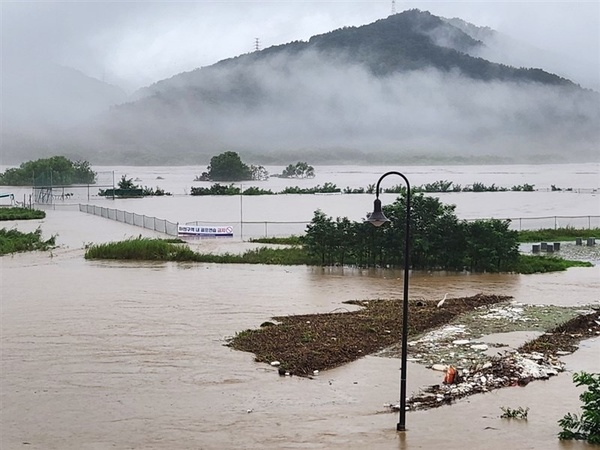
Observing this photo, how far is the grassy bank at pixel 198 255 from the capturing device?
2725 cm

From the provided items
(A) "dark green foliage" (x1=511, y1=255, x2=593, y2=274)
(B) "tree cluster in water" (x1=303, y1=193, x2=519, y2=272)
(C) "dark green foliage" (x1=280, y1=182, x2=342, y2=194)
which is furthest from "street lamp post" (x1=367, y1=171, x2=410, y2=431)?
(C) "dark green foliage" (x1=280, y1=182, x2=342, y2=194)

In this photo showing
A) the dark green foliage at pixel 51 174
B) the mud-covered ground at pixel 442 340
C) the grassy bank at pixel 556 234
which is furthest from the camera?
the dark green foliage at pixel 51 174

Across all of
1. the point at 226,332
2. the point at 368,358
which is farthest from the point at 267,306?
the point at 368,358

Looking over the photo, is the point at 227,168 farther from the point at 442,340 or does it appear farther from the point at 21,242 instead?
the point at 442,340

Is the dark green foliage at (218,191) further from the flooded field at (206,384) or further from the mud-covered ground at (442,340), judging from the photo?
the mud-covered ground at (442,340)

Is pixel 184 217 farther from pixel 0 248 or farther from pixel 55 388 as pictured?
pixel 55 388

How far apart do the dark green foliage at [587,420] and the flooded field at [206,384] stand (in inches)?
8.1

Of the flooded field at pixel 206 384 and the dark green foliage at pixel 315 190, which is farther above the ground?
the dark green foliage at pixel 315 190

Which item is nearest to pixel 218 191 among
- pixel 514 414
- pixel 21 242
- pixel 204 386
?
pixel 21 242

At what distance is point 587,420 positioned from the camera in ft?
30.6

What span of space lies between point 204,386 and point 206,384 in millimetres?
111

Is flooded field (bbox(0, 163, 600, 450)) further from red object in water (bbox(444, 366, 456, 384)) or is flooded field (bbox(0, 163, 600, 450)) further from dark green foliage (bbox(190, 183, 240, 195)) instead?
dark green foliage (bbox(190, 183, 240, 195))

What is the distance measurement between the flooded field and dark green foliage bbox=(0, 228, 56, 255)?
32.3 feet

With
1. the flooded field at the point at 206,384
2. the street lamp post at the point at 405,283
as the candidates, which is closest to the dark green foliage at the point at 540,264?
the flooded field at the point at 206,384
